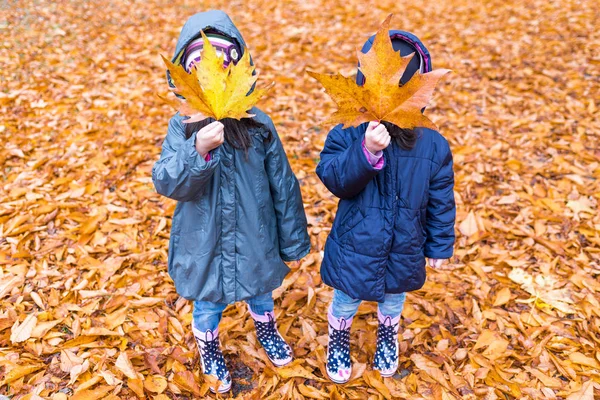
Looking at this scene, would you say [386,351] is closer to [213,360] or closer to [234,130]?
[213,360]

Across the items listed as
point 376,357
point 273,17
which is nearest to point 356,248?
point 376,357

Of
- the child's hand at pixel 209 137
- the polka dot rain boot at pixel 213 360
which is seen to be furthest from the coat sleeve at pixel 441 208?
the polka dot rain boot at pixel 213 360

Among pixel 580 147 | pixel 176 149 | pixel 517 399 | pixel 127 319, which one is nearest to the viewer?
pixel 176 149

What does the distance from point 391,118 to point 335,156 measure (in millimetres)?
339

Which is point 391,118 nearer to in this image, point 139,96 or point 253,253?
point 253,253

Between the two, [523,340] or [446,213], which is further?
Result: [523,340]

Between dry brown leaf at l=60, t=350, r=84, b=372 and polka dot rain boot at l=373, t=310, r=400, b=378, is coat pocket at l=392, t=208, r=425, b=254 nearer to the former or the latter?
polka dot rain boot at l=373, t=310, r=400, b=378

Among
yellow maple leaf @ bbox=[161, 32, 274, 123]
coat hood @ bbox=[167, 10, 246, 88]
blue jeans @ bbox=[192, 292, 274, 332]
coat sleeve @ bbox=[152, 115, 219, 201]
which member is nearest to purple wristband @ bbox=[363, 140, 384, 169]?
yellow maple leaf @ bbox=[161, 32, 274, 123]

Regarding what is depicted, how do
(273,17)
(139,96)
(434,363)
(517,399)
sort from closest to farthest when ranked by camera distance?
1. (517,399)
2. (434,363)
3. (139,96)
4. (273,17)

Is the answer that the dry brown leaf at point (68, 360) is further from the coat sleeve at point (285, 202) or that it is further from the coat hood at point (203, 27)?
the coat hood at point (203, 27)

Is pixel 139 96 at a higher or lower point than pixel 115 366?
higher

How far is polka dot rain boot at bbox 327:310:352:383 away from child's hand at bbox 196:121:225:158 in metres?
1.15

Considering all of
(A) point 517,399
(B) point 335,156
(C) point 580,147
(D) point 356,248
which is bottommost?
(A) point 517,399

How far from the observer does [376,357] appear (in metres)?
2.38
